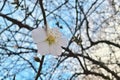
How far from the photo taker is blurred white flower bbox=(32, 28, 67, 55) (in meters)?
1.06

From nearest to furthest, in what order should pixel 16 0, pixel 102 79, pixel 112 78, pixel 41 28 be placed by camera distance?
1. pixel 41 28
2. pixel 16 0
3. pixel 112 78
4. pixel 102 79

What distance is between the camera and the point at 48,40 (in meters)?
1.12

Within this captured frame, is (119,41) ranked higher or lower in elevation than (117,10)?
lower

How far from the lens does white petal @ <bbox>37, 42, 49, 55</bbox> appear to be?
1.02 metres

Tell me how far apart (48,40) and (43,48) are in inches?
2.1

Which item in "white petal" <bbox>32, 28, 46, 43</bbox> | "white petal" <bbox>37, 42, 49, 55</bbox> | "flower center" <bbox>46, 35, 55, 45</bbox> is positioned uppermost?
"white petal" <bbox>32, 28, 46, 43</bbox>

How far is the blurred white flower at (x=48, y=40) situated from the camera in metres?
1.06

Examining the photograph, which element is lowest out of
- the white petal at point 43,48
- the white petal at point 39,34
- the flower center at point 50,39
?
the white petal at point 43,48

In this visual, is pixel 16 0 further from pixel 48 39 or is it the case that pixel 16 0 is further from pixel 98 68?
pixel 98 68

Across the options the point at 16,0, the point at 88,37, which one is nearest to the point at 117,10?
the point at 88,37

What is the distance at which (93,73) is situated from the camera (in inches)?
158

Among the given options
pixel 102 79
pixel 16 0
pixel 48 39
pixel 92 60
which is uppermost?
pixel 16 0

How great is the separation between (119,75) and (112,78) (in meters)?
0.24

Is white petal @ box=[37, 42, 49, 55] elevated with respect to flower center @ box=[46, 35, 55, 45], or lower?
lower
